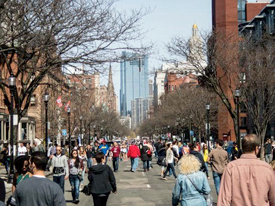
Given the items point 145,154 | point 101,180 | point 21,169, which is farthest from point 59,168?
point 145,154

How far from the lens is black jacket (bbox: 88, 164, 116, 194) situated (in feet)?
34.4

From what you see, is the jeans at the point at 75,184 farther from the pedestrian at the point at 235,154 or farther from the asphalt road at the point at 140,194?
the pedestrian at the point at 235,154

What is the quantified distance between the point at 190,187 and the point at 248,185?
215cm

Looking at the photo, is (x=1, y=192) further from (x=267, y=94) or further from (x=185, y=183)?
(x=267, y=94)

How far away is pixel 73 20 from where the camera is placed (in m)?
19.6

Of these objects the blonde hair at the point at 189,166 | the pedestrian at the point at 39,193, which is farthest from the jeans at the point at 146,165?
the pedestrian at the point at 39,193

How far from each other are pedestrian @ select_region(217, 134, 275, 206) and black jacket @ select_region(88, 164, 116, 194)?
16.1 feet

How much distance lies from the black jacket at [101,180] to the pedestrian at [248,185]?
4920 mm

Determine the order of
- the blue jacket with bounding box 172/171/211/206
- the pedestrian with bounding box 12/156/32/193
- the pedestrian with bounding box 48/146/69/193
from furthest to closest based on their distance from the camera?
the pedestrian with bounding box 48/146/69/193, the pedestrian with bounding box 12/156/32/193, the blue jacket with bounding box 172/171/211/206

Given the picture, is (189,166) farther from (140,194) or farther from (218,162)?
(140,194)

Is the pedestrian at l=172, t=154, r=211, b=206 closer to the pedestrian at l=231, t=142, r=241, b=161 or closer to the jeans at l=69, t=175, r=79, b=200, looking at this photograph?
the jeans at l=69, t=175, r=79, b=200

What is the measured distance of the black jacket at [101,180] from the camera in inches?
412

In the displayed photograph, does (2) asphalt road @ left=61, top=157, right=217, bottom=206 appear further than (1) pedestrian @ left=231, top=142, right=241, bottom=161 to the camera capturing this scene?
No

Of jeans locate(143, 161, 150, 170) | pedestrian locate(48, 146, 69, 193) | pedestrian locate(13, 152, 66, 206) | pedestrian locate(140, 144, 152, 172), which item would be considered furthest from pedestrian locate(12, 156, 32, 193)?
jeans locate(143, 161, 150, 170)
